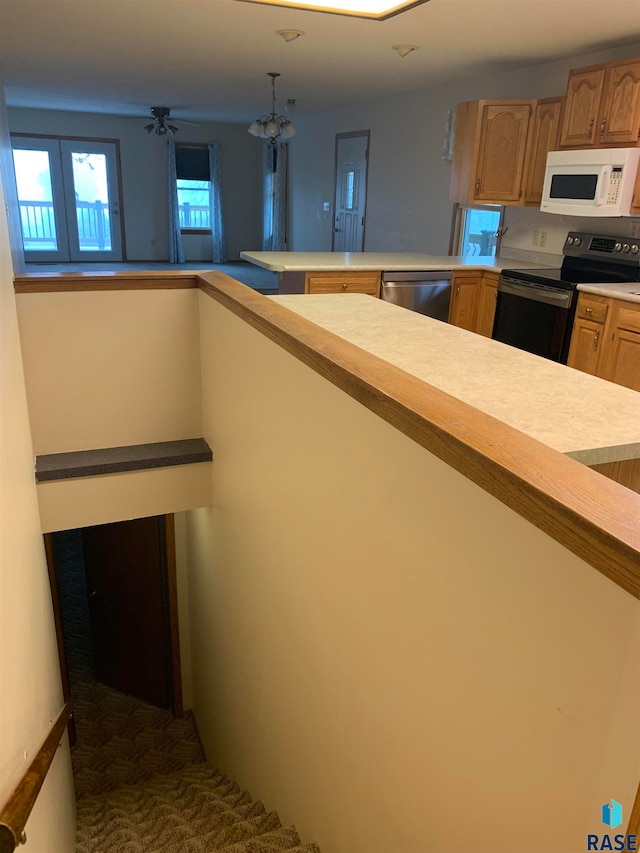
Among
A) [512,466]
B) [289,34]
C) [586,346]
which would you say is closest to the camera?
[512,466]

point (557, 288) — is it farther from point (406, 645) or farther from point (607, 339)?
point (406, 645)

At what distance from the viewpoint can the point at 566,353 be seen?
427 centimetres

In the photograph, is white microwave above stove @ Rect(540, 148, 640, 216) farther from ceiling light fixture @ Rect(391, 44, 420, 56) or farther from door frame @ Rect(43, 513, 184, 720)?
door frame @ Rect(43, 513, 184, 720)

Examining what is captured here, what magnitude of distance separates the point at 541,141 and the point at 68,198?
26.5 ft

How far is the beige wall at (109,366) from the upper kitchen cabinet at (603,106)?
285 centimetres

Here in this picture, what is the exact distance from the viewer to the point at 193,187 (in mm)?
10992

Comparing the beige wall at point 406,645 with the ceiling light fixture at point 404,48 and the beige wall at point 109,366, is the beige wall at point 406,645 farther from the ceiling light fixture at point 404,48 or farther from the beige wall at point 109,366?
the ceiling light fixture at point 404,48

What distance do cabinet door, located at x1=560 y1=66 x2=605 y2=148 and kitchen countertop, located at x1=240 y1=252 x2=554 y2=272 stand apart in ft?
3.13

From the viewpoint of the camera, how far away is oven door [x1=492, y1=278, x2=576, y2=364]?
167 inches

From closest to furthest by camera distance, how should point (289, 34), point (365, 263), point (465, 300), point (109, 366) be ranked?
1. point (109, 366)
2. point (289, 34)
3. point (365, 263)
4. point (465, 300)

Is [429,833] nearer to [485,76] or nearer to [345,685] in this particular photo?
[345,685]

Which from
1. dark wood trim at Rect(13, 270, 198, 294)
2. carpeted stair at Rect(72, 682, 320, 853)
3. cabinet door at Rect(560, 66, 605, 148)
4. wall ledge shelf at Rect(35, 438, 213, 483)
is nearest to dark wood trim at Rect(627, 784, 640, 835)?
carpeted stair at Rect(72, 682, 320, 853)

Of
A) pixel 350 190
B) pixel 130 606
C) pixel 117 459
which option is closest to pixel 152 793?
pixel 130 606

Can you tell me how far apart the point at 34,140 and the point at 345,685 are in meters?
10.7
